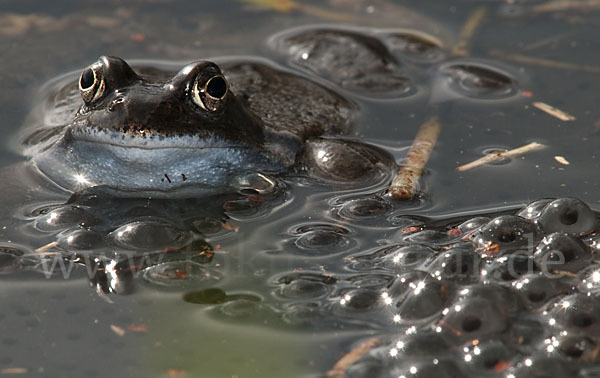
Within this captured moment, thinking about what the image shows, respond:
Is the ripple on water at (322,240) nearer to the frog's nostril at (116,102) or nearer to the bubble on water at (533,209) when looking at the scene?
the bubble on water at (533,209)

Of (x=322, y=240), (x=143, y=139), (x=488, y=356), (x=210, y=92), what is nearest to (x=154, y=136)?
(x=143, y=139)

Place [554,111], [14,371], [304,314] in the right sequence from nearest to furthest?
[14,371]
[304,314]
[554,111]

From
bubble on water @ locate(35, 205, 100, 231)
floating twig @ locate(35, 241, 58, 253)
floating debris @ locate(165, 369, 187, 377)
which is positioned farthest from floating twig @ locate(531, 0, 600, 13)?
floating debris @ locate(165, 369, 187, 377)

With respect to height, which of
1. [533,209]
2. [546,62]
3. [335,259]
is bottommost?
[335,259]

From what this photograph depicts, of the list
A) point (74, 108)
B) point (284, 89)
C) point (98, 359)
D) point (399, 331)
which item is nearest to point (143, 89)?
point (74, 108)

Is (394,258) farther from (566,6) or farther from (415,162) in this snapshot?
(566,6)

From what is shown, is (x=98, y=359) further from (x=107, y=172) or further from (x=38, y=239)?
(x=107, y=172)
